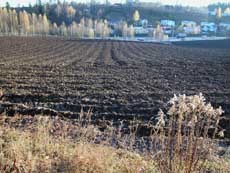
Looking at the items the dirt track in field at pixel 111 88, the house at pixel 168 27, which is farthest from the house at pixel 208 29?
the dirt track in field at pixel 111 88

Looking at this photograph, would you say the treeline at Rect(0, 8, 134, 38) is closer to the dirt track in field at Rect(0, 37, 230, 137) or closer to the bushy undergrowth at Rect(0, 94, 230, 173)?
the dirt track in field at Rect(0, 37, 230, 137)

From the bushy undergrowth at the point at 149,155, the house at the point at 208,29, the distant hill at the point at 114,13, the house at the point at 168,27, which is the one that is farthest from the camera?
the distant hill at the point at 114,13

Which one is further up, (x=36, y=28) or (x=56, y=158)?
(x=56, y=158)

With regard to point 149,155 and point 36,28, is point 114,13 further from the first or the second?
point 149,155

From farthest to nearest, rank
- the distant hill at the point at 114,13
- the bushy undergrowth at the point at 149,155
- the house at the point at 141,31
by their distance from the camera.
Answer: the distant hill at the point at 114,13, the house at the point at 141,31, the bushy undergrowth at the point at 149,155

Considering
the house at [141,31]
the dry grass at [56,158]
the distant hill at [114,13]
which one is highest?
the distant hill at [114,13]

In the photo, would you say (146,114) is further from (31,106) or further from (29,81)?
(29,81)

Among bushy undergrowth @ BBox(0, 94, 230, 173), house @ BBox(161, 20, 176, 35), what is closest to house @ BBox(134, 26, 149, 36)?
house @ BBox(161, 20, 176, 35)

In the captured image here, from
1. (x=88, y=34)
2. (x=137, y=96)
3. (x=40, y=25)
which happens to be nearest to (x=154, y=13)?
(x=88, y=34)

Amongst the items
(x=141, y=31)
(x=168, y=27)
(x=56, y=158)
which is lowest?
(x=141, y=31)

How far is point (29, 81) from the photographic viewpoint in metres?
21.0

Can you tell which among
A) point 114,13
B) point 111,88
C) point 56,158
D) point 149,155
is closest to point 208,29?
point 114,13

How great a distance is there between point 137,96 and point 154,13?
157 metres

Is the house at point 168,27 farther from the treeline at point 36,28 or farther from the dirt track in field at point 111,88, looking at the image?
the dirt track in field at point 111,88
